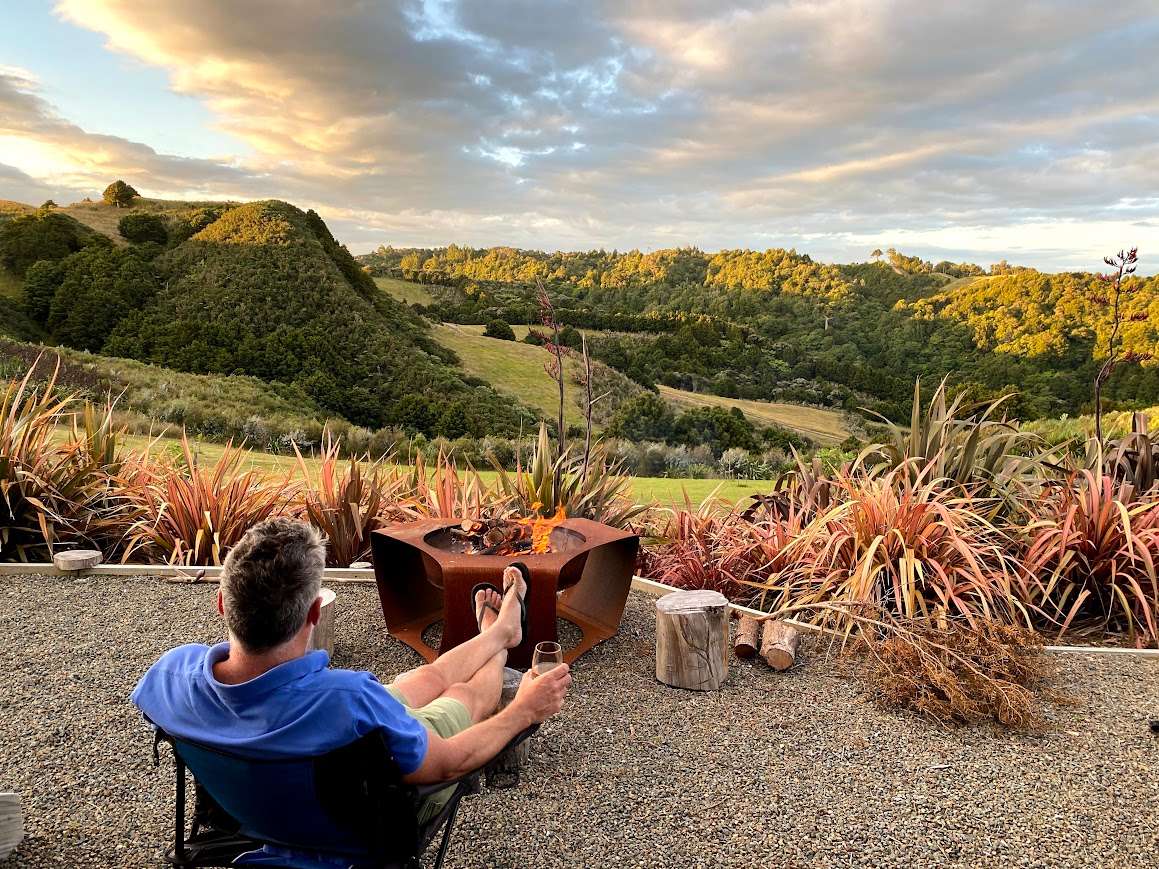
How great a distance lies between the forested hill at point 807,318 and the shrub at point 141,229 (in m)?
12.3

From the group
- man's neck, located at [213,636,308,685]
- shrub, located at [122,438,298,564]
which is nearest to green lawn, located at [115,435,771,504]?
shrub, located at [122,438,298,564]

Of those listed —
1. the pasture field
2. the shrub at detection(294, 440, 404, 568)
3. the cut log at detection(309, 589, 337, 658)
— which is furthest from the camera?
the pasture field

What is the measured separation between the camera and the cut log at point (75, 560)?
4418 millimetres

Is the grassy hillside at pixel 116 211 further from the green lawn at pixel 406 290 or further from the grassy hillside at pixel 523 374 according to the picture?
the grassy hillside at pixel 523 374

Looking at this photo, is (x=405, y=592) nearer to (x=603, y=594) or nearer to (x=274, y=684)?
(x=603, y=594)

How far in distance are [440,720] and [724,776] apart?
1.05m

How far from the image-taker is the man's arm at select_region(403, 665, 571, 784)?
1.70 m

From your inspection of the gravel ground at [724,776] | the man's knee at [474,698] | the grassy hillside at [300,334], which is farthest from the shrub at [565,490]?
the grassy hillside at [300,334]

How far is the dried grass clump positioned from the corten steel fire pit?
1216mm

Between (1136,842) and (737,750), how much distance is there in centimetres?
117

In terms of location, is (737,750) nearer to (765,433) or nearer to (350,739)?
(350,739)

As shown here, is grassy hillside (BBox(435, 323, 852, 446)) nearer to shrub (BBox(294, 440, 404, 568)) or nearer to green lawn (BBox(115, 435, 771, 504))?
green lawn (BBox(115, 435, 771, 504))

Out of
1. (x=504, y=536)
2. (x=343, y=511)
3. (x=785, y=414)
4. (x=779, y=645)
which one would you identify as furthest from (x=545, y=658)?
(x=785, y=414)

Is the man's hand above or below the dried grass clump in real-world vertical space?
above
